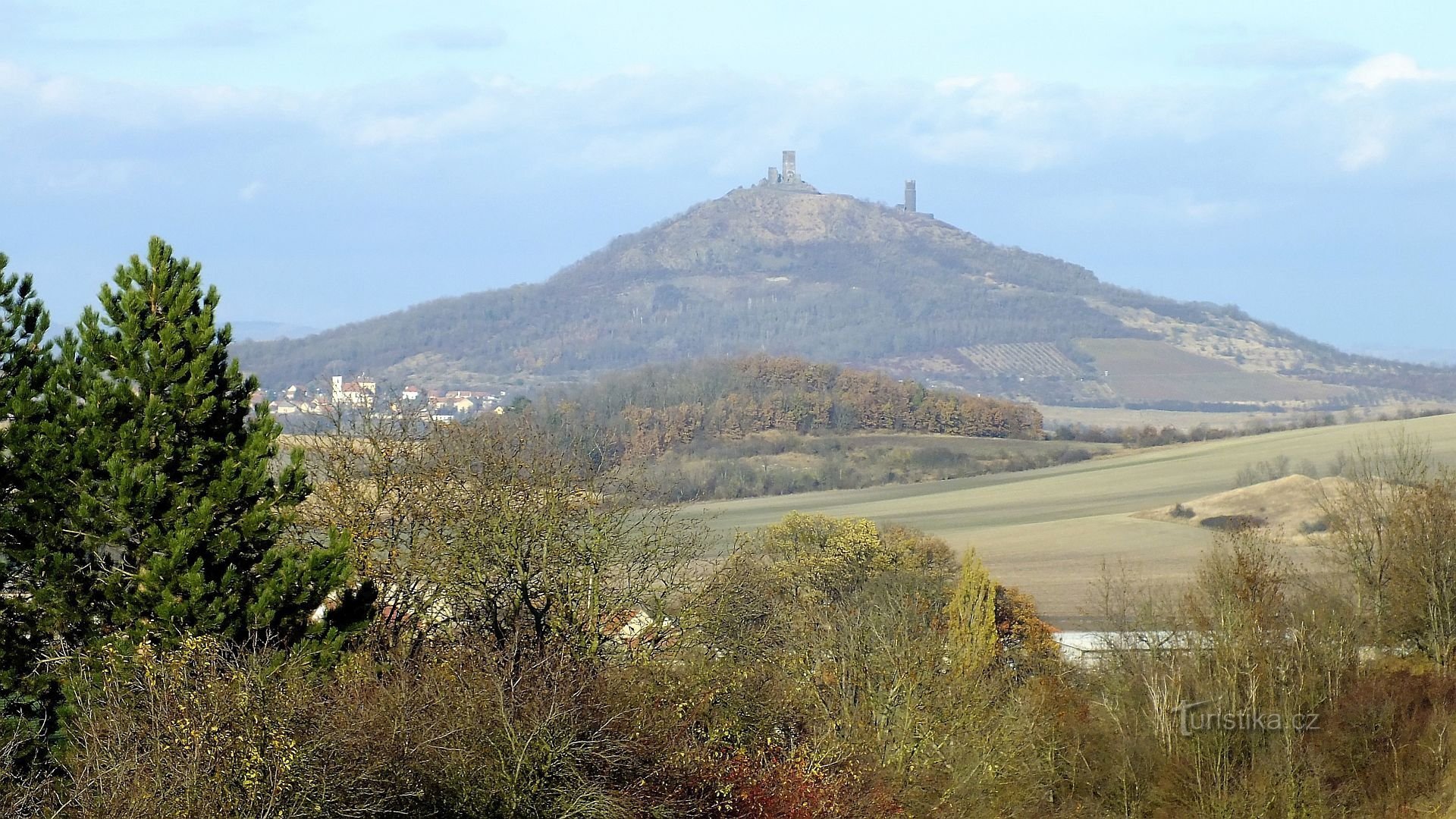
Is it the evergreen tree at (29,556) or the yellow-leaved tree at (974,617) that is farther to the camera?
the yellow-leaved tree at (974,617)

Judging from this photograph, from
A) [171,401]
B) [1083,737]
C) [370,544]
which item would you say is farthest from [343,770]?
[1083,737]

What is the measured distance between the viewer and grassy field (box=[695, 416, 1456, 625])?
7294 centimetres

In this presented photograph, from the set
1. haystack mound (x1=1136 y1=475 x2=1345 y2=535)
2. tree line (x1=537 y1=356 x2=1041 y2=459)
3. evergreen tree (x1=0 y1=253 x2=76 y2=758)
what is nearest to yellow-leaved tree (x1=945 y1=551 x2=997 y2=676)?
evergreen tree (x1=0 y1=253 x2=76 y2=758)

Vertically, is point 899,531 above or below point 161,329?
below

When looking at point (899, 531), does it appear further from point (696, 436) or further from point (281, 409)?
point (281, 409)

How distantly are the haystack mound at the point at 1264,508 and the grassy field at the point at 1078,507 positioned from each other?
188cm

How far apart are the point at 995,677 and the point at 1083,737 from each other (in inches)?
271

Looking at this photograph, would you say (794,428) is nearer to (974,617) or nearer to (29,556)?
(974,617)

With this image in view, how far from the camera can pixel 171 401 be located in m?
23.1

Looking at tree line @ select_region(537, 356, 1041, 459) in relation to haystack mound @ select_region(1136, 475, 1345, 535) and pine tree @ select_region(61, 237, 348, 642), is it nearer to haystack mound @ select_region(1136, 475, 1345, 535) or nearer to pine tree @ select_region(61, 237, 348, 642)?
haystack mound @ select_region(1136, 475, 1345, 535)

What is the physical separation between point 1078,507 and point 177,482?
77.1 metres

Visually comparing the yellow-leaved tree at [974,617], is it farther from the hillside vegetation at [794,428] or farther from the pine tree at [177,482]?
the hillside vegetation at [794,428]

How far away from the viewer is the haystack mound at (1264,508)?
247 ft

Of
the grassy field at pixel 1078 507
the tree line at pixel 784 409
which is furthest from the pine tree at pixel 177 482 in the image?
the tree line at pixel 784 409
